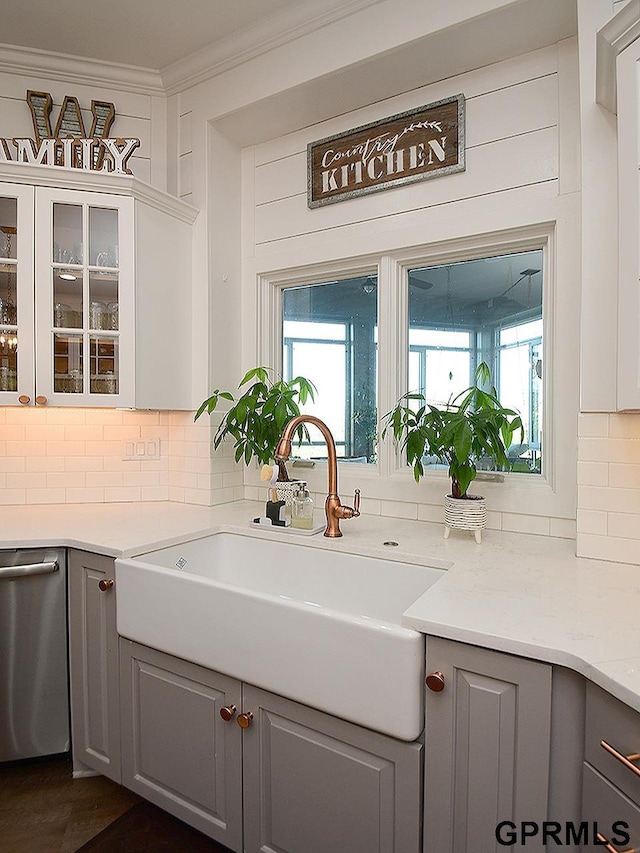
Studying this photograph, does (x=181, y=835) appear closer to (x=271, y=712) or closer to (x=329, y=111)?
(x=271, y=712)

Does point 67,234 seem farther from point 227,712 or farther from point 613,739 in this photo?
point 613,739

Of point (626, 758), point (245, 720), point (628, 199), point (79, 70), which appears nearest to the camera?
point (626, 758)

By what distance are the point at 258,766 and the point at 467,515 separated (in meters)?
0.96

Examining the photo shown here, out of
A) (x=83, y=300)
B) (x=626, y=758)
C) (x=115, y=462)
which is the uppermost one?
(x=83, y=300)

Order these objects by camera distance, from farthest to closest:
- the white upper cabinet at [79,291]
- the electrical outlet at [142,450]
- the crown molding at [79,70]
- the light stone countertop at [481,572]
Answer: the electrical outlet at [142,450] < the crown molding at [79,70] < the white upper cabinet at [79,291] < the light stone countertop at [481,572]

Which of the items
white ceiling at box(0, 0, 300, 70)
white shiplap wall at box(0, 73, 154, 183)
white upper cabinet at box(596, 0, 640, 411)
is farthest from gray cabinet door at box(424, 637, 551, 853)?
white shiplap wall at box(0, 73, 154, 183)

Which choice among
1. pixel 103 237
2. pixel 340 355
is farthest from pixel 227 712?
pixel 103 237

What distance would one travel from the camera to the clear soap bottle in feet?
6.49

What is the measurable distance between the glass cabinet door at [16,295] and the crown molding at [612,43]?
197 cm

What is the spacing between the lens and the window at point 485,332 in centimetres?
204

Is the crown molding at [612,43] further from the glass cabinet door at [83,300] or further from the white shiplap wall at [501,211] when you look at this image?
the glass cabinet door at [83,300]

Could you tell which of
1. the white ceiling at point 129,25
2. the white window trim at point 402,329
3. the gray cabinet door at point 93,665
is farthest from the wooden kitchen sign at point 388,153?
the gray cabinet door at point 93,665

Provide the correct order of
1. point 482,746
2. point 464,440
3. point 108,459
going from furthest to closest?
point 108,459 → point 464,440 → point 482,746

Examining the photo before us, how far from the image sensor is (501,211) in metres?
1.98
